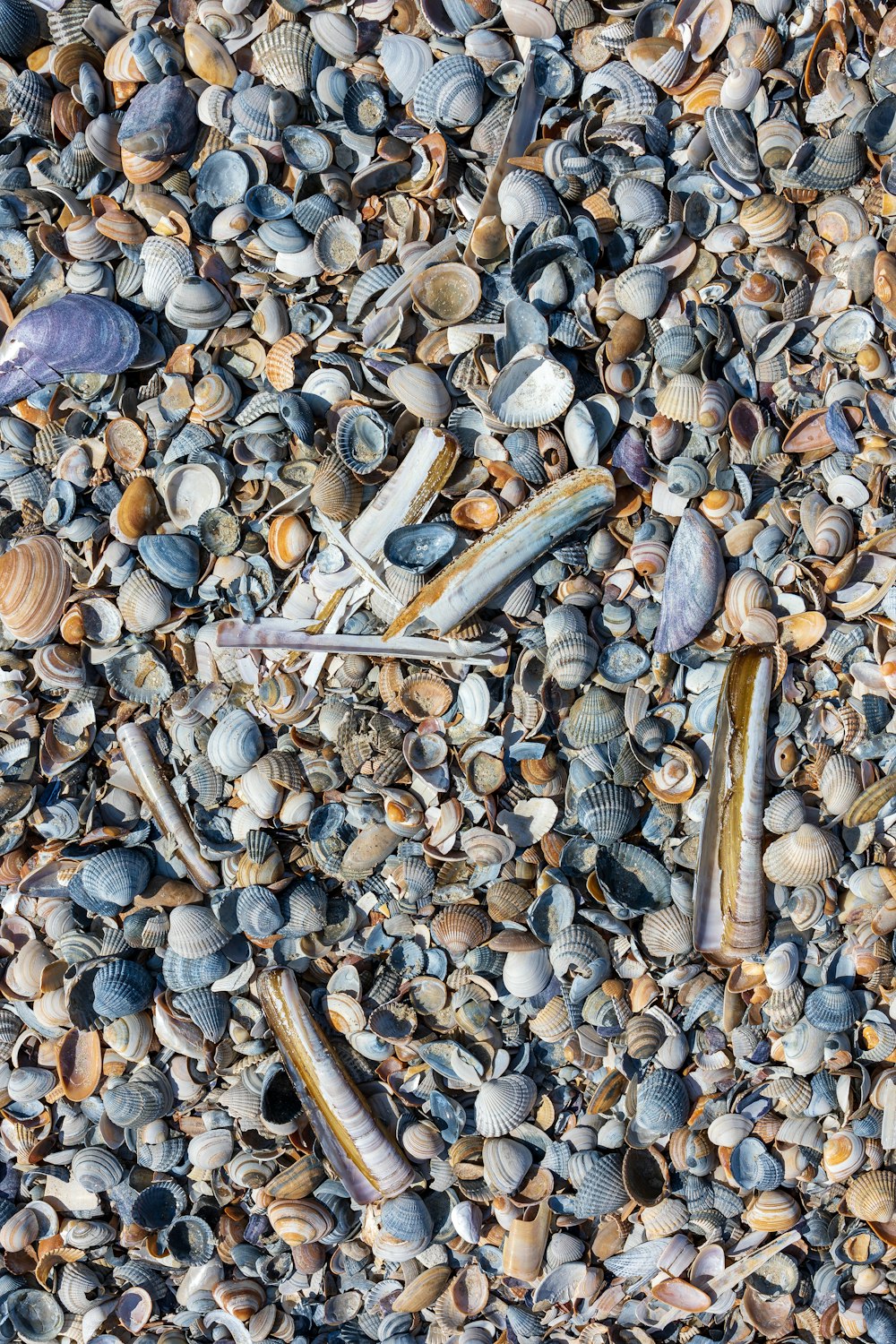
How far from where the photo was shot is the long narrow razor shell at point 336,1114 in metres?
2.15

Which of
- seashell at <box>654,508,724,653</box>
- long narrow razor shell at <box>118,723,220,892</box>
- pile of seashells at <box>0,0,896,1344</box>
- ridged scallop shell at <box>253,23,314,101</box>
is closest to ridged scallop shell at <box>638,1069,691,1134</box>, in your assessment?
pile of seashells at <box>0,0,896,1344</box>

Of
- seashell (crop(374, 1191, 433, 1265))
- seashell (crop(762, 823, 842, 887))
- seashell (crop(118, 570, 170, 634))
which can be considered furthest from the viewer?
seashell (crop(118, 570, 170, 634))

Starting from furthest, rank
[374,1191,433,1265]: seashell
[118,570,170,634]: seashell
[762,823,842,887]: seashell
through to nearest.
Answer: [118,570,170,634]: seashell < [374,1191,433,1265]: seashell < [762,823,842,887]: seashell

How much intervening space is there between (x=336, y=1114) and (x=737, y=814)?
43.5 inches

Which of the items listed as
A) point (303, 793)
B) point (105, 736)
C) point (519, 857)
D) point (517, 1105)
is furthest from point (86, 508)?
point (517, 1105)

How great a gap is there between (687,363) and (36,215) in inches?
63.2

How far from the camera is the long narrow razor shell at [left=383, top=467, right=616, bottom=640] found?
6.82 feet

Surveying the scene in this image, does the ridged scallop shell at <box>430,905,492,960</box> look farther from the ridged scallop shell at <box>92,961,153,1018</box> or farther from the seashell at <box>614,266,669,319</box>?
the seashell at <box>614,266,669,319</box>

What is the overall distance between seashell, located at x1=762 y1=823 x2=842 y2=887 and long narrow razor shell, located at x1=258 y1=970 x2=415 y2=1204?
41.0 inches

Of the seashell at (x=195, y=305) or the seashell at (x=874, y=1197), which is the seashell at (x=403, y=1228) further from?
the seashell at (x=195, y=305)

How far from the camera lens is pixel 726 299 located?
7.06ft

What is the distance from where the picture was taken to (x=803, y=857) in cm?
204

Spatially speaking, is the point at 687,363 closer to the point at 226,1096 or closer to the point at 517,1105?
the point at 517,1105

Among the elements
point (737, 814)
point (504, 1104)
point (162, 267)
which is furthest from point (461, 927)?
point (162, 267)
